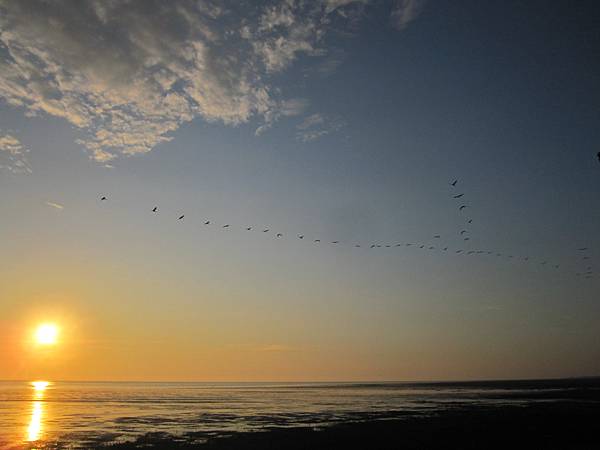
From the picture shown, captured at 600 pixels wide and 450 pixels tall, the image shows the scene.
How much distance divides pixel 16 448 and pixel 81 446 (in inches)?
150

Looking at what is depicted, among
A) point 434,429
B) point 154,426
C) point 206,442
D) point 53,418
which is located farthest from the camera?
point 53,418

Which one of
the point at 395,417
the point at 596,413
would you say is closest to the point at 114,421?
the point at 395,417

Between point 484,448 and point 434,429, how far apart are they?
8127mm

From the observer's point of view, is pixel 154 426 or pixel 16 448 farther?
pixel 154 426

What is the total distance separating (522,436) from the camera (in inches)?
1302

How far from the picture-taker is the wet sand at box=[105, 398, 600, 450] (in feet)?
98.0

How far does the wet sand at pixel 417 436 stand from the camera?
2988cm

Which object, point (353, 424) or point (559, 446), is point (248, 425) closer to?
point (353, 424)

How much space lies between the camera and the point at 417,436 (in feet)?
110

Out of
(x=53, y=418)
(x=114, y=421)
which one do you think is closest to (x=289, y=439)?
(x=114, y=421)

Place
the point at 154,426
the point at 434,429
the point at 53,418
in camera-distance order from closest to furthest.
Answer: the point at 434,429 < the point at 154,426 < the point at 53,418

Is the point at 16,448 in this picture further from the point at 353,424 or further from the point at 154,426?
the point at 353,424

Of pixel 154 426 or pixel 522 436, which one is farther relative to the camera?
pixel 154 426

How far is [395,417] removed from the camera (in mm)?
46156
